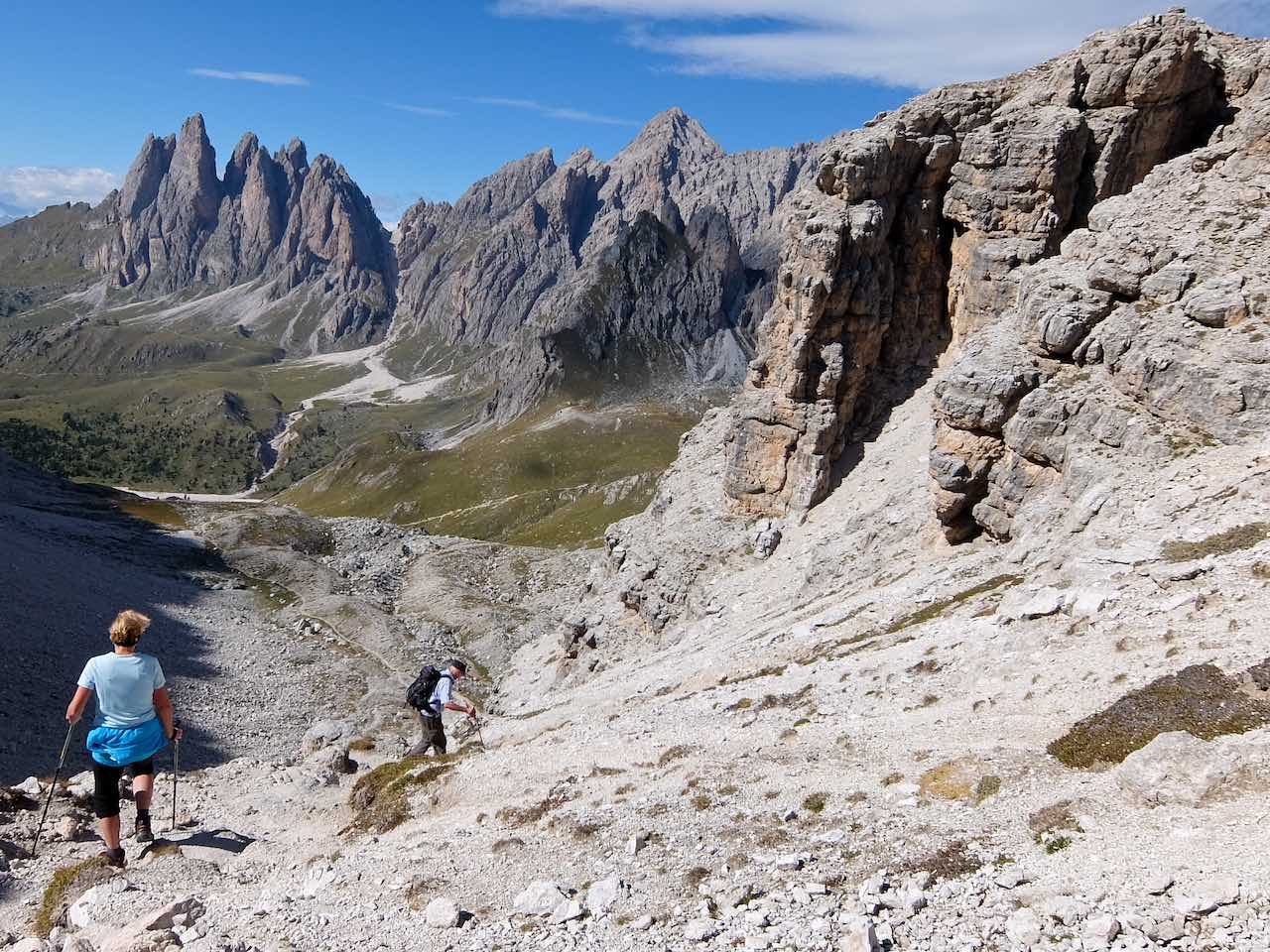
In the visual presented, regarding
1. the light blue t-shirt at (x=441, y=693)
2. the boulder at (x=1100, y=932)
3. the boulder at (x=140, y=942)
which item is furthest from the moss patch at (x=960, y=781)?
the light blue t-shirt at (x=441, y=693)

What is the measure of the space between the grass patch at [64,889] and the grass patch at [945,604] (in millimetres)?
24875

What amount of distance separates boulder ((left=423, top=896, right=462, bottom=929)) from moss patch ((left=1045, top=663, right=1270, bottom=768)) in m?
12.4

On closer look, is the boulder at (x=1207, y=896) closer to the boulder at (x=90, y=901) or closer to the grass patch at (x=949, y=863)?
the grass patch at (x=949, y=863)

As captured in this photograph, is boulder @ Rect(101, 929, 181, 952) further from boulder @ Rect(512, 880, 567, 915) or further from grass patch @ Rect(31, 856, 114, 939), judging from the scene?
boulder @ Rect(512, 880, 567, 915)

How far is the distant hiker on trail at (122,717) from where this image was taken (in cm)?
1576

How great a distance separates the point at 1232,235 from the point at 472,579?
312 ft

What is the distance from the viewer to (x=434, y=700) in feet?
87.6

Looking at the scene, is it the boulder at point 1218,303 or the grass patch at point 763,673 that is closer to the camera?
the grass patch at point 763,673

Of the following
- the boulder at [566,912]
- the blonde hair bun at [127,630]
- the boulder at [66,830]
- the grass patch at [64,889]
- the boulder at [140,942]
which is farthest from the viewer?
the boulder at [66,830]

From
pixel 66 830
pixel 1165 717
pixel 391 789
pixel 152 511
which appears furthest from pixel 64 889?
pixel 152 511

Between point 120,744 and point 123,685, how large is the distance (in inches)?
55.4

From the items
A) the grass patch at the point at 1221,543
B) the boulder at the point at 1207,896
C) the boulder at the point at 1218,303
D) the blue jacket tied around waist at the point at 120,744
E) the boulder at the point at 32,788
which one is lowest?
the boulder at the point at 32,788

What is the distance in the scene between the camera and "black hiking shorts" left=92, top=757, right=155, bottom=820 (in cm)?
1650

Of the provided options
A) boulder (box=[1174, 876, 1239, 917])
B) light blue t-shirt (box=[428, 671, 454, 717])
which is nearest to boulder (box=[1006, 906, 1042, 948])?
boulder (box=[1174, 876, 1239, 917])
